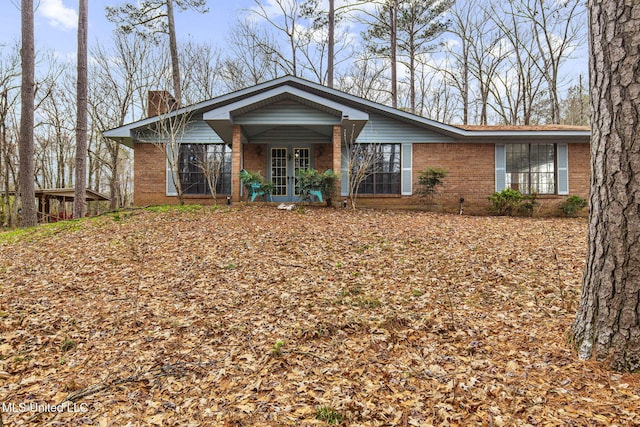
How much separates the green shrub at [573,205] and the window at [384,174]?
532cm

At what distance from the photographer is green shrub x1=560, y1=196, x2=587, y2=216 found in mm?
11070

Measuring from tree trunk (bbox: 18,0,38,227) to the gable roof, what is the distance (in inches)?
76.0

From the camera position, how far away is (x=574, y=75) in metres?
19.5

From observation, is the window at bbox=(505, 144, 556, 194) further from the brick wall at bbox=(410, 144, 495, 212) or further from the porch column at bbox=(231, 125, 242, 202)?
the porch column at bbox=(231, 125, 242, 202)

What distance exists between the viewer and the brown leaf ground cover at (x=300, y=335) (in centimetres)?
231

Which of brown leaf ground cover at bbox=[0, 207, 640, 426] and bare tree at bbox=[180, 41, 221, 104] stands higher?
bare tree at bbox=[180, 41, 221, 104]

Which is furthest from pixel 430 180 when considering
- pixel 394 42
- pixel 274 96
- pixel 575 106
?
pixel 575 106

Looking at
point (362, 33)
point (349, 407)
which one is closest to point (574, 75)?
point (362, 33)

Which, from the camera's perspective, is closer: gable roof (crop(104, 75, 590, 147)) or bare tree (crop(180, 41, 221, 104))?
gable roof (crop(104, 75, 590, 147))

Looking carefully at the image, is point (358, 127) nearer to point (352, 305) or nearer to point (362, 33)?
point (352, 305)

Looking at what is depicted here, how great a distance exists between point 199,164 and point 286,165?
9.71ft

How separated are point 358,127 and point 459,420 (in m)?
9.36

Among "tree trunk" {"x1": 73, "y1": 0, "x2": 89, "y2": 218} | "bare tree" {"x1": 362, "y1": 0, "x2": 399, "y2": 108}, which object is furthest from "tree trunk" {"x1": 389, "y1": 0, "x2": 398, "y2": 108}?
"tree trunk" {"x1": 73, "y1": 0, "x2": 89, "y2": 218}

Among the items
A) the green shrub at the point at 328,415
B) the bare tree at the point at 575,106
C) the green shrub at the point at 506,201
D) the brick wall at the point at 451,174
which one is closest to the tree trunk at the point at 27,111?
the brick wall at the point at 451,174
